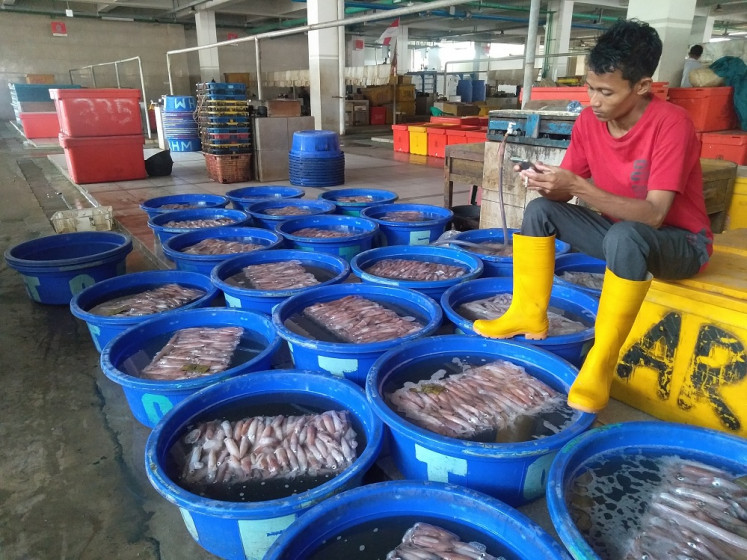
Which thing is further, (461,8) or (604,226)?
(461,8)

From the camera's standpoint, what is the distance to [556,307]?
321cm

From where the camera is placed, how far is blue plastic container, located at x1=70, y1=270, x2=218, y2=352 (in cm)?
295

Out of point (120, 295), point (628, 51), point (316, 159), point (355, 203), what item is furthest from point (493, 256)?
point (316, 159)

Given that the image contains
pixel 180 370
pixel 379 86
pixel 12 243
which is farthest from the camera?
pixel 379 86

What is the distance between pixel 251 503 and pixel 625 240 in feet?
5.51

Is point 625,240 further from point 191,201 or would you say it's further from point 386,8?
point 386,8

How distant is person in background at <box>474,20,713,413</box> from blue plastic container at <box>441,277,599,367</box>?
0.39 meters

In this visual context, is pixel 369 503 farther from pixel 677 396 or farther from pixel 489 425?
pixel 677 396

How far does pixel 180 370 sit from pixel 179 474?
709mm

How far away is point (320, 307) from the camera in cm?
316

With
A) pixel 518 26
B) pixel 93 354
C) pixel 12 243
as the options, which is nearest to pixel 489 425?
pixel 93 354

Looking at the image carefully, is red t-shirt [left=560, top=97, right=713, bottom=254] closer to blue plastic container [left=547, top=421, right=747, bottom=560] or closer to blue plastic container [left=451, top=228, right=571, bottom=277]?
blue plastic container [left=547, top=421, right=747, bottom=560]

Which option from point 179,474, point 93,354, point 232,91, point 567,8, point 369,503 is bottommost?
point 93,354

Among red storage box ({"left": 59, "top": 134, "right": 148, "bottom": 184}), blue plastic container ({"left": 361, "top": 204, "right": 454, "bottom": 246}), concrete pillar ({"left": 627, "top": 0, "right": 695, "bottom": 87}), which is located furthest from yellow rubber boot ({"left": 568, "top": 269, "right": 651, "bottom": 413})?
concrete pillar ({"left": 627, "top": 0, "right": 695, "bottom": 87})
